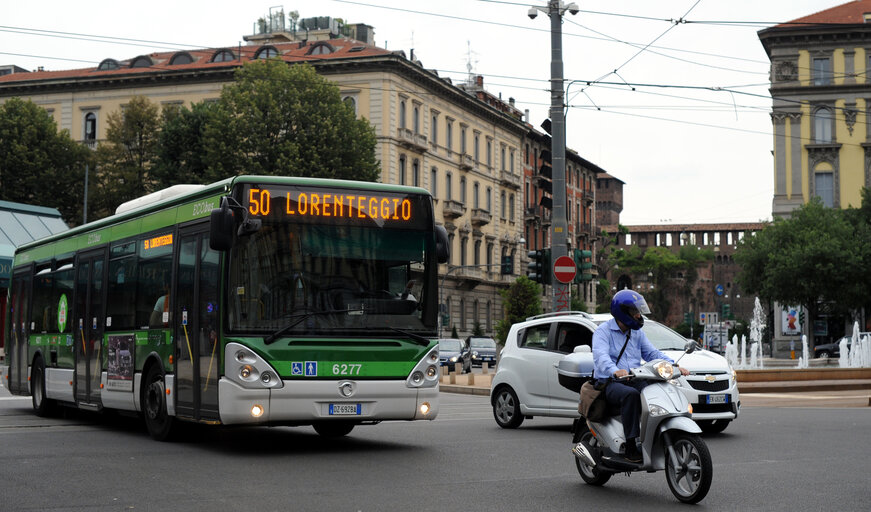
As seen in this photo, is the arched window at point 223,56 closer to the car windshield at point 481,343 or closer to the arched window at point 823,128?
the car windshield at point 481,343

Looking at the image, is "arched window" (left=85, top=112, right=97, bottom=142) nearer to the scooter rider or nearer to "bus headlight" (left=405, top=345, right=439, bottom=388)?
"bus headlight" (left=405, top=345, right=439, bottom=388)

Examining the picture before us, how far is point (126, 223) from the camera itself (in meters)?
15.8

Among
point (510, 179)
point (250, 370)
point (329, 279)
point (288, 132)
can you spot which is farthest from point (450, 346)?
point (510, 179)

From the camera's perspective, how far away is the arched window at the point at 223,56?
68.2 metres

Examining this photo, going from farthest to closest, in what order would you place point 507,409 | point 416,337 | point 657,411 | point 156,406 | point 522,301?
point 522,301
point 507,409
point 156,406
point 416,337
point 657,411

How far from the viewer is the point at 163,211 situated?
1447 centimetres

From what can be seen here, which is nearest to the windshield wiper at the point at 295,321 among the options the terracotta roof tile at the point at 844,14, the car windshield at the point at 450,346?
the car windshield at the point at 450,346

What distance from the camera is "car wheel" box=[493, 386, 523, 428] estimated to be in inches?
666

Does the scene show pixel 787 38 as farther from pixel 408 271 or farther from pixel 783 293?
pixel 408 271

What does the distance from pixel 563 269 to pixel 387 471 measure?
1185cm

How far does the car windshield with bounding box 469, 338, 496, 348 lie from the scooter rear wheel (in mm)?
44738

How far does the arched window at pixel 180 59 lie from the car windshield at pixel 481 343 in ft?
88.1

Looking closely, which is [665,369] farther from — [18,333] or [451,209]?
[451,209]

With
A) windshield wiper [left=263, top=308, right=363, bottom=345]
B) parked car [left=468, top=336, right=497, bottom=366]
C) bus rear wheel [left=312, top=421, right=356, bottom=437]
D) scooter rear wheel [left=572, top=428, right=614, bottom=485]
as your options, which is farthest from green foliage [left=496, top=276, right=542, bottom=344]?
scooter rear wheel [left=572, top=428, right=614, bottom=485]
